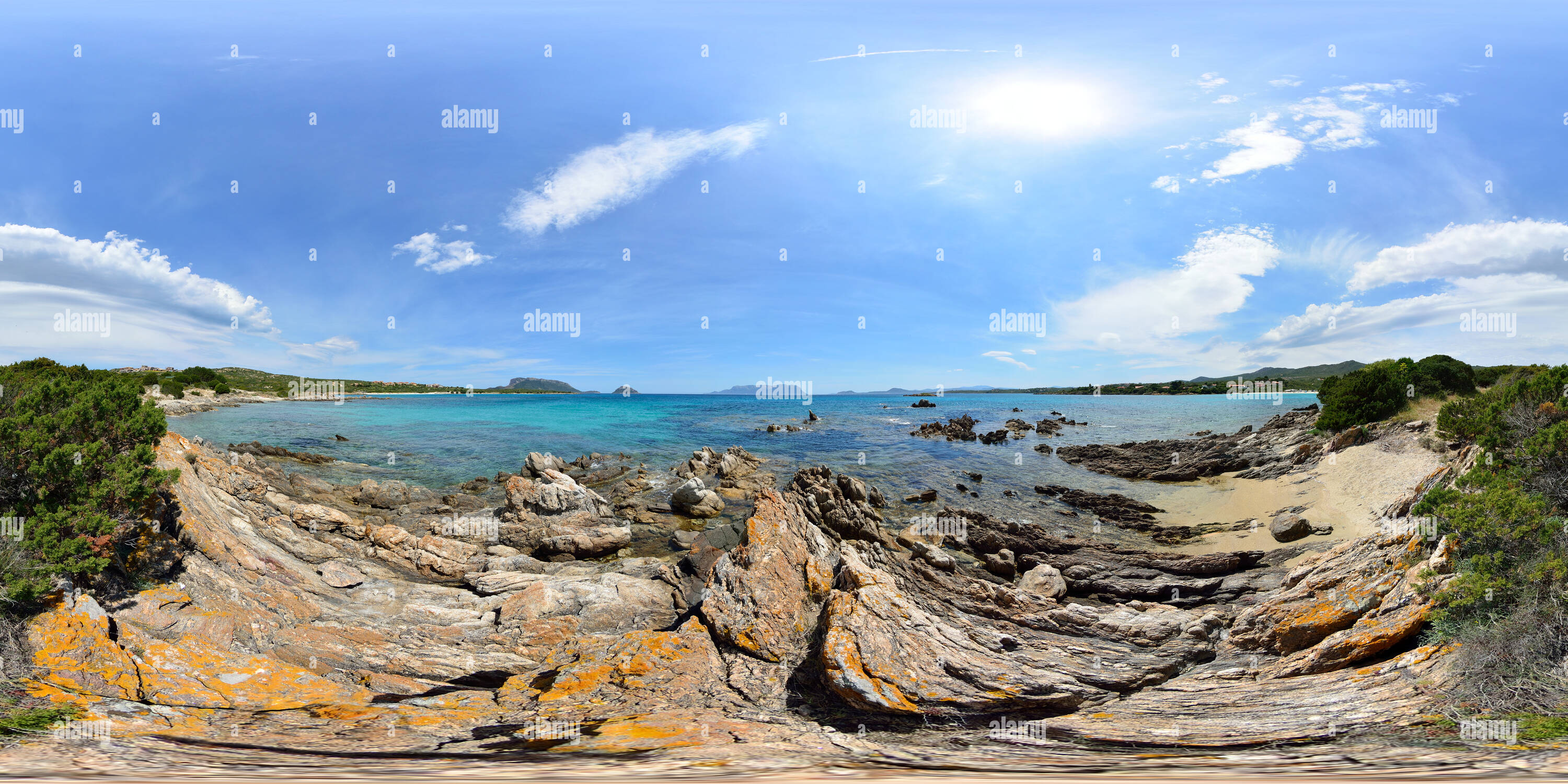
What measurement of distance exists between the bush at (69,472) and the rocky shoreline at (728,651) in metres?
0.46

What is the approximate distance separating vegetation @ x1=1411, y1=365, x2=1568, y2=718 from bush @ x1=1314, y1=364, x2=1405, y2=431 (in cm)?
2897

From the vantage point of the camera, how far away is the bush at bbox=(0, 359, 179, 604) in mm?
6078

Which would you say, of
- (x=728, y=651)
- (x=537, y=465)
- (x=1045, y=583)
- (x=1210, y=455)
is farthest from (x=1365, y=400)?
(x=537, y=465)

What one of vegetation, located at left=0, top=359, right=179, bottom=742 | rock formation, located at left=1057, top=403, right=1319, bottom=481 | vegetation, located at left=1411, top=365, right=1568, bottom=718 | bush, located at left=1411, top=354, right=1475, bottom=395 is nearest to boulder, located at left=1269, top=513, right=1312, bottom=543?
vegetation, located at left=1411, top=365, right=1568, bottom=718

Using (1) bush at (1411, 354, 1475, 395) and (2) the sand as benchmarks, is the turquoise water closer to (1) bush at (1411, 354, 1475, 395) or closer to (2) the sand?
(2) the sand

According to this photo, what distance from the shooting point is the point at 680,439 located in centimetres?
4712

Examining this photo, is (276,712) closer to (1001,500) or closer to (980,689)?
(980,689)

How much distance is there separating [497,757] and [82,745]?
360 cm

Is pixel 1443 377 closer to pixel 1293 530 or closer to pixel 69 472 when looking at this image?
pixel 1293 530

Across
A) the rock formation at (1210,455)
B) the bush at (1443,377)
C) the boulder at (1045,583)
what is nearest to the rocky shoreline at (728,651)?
the boulder at (1045,583)

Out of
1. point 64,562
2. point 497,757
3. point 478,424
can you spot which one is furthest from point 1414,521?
point 478,424

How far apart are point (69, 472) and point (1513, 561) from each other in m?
18.0

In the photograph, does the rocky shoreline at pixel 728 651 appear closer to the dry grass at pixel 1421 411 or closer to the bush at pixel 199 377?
the dry grass at pixel 1421 411

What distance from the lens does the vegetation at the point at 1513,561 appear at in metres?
4.93
